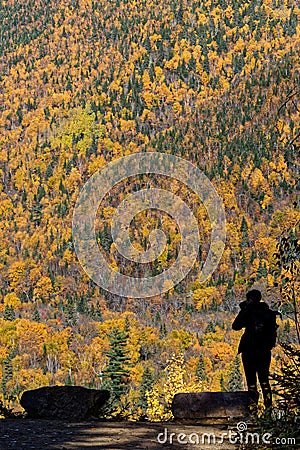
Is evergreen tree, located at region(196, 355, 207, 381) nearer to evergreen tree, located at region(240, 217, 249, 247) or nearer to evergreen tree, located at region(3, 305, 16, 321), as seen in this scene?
evergreen tree, located at region(3, 305, 16, 321)

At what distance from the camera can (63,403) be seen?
29.0 feet

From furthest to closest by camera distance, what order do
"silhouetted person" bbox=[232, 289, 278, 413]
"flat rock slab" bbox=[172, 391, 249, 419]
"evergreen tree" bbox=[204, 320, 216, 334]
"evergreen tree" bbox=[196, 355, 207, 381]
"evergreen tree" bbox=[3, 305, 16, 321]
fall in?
"evergreen tree" bbox=[3, 305, 16, 321] → "evergreen tree" bbox=[204, 320, 216, 334] → "evergreen tree" bbox=[196, 355, 207, 381] → "silhouetted person" bbox=[232, 289, 278, 413] → "flat rock slab" bbox=[172, 391, 249, 419]

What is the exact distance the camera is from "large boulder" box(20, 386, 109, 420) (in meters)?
8.73

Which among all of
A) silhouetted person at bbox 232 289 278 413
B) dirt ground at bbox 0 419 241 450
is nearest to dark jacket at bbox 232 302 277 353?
silhouetted person at bbox 232 289 278 413

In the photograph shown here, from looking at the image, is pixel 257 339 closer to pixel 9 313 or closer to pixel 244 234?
pixel 9 313

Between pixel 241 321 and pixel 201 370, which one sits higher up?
pixel 201 370

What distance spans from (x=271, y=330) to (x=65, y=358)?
107 metres

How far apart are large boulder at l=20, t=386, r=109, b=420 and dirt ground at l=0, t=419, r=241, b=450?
0.76 metres

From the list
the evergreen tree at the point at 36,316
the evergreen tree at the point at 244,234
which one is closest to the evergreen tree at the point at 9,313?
the evergreen tree at the point at 36,316

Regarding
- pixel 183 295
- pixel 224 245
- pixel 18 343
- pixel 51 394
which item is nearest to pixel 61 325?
pixel 18 343

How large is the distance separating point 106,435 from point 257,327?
2.38 metres

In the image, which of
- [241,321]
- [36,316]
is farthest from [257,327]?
[36,316]

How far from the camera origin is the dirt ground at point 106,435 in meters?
6.24

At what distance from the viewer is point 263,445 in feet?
17.3
